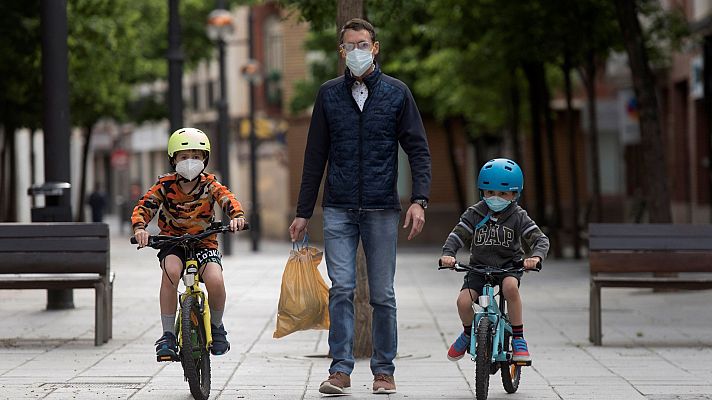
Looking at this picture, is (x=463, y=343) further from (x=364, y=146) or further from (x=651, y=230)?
(x=651, y=230)

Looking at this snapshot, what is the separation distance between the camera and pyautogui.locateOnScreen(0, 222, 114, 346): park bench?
41.3 ft

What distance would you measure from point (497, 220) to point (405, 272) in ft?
56.6

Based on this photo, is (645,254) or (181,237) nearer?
(181,237)

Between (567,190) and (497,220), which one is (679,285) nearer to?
(497,220)

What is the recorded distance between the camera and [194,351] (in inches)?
347

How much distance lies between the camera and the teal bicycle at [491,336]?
8.80 m

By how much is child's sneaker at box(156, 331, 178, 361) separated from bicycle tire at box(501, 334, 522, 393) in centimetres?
185

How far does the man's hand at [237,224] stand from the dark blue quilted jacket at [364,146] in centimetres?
45

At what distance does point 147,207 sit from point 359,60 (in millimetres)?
1456

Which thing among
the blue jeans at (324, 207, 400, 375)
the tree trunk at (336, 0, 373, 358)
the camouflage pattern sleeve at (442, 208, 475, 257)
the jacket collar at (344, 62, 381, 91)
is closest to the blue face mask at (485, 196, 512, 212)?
the camouflage pattern sleeve at (442, 208, 475, 257)

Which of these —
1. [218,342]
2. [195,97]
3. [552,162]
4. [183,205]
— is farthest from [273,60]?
[218,342]

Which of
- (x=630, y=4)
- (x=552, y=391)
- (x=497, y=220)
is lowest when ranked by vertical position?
(x=552, y=391)

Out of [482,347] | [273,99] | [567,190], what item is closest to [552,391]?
[482,347]

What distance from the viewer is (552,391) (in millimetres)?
9508
